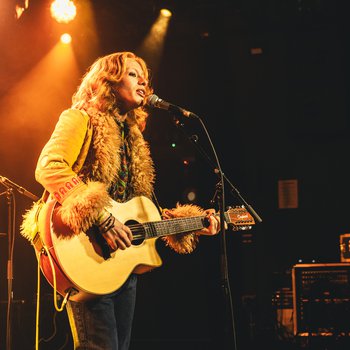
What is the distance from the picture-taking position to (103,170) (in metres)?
→ 2.65

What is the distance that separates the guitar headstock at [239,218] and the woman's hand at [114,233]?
49.4 inches

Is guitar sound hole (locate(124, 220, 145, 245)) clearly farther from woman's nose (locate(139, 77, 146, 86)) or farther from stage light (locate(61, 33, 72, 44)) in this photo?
stage light (locate(61, 33, 72, 44))

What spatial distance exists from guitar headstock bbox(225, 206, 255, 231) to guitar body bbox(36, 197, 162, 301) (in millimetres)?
1124

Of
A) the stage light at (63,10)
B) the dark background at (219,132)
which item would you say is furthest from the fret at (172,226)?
the stage light at (63,10)

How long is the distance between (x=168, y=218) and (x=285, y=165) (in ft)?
21.1

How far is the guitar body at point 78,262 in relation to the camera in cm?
237

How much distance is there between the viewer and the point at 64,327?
6391 millimetres

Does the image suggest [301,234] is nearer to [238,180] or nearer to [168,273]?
[238,180]

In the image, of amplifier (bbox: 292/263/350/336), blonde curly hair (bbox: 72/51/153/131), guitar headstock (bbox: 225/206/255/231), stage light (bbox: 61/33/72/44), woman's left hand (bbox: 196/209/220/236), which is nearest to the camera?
blonde curly hair (bbox: 72/51/153/131)

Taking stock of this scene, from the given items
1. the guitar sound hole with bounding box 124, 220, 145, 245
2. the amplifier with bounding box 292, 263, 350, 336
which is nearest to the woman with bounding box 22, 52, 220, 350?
the guitar sound hole with bounding box 124, 220, 145, 245

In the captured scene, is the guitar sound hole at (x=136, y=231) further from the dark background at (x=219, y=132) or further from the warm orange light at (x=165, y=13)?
the warm orange light at (x=165, y=13)

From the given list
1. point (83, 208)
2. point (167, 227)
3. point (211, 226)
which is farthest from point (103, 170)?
point (211, 226)

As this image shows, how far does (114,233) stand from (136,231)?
318 millimetres

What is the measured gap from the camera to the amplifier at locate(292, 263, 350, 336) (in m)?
5.34
